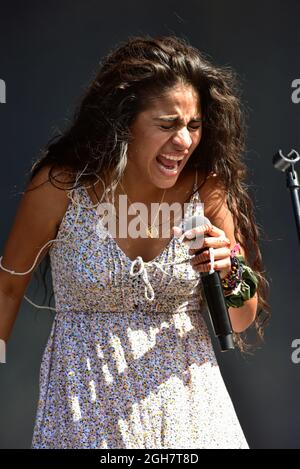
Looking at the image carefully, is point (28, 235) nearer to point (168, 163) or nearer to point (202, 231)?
point (168, 163)

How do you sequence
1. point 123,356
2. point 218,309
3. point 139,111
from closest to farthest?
point 218,309 < point 123,356 < point 139,111

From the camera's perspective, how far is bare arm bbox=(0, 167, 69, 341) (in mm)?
2531

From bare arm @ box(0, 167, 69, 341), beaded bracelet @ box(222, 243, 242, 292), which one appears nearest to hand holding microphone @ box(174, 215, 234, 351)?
beaded bracelet @ box(222, 243, 242, 292)

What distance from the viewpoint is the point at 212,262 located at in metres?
2.24

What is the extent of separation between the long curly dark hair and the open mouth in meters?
0.11

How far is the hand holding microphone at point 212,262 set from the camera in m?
2.21

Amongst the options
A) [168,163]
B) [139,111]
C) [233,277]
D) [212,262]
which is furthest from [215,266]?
[139,111]

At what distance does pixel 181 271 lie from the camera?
2498 millimetres

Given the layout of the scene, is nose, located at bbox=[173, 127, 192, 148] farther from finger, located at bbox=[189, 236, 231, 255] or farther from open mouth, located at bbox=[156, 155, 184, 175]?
finger, located at bbox=[189, 236, 231, 255]

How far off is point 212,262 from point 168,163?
0.40 metres

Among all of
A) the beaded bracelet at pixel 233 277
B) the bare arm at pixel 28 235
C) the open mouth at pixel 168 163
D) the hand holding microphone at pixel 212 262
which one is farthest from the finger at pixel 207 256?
the bare arm at pixel 28 235

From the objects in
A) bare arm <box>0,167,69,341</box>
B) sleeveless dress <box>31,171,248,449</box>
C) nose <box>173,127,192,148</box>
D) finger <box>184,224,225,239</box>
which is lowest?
sleeveless dress <box>31,171,248,449</box>

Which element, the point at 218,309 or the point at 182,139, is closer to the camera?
the point at 218,309

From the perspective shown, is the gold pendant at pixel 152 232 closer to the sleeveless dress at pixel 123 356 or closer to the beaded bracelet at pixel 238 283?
the sleeveless dress at pixel 123 356
